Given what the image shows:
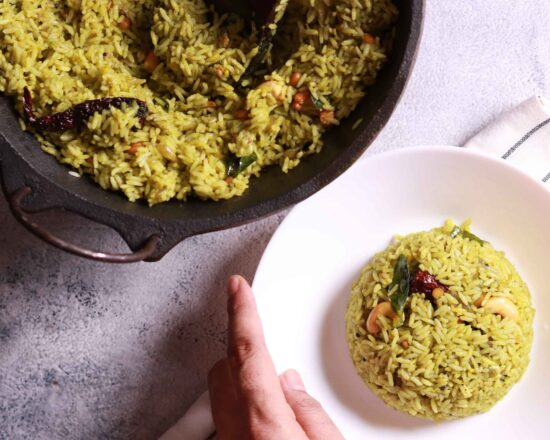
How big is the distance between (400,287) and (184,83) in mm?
687

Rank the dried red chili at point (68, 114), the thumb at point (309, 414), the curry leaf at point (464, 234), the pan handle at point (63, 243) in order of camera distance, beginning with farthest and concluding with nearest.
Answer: the curry leaf at point (464, 234) < the thumb at point (309, 414) < the dried red chili at point (68, 114) < the pan handle at point (63, 243)

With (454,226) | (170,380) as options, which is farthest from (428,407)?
(170,380)

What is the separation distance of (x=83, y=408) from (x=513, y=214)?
3.88 feet

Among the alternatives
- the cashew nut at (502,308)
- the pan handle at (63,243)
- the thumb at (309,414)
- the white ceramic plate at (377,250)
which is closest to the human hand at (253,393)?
the thumb at (309,414)

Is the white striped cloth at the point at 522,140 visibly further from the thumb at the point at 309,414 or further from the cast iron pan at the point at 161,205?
the cast iron pan at the point at 161,205

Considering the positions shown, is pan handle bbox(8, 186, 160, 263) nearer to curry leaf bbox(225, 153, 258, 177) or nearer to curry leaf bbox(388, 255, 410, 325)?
curry leaf bbox(225, 153, 258, 177)

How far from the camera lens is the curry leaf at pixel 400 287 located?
1783 millimetres

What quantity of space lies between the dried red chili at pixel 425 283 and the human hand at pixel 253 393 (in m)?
0.36

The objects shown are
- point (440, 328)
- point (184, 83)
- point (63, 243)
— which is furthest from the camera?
point (440, 328)

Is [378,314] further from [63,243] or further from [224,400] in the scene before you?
[63,243]

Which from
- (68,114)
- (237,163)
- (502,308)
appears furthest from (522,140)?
(68,114)

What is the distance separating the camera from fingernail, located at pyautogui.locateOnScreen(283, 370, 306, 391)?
183cm

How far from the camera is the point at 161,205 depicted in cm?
158

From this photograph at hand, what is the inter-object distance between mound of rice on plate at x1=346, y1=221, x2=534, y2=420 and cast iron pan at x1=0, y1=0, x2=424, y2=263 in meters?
0.42
